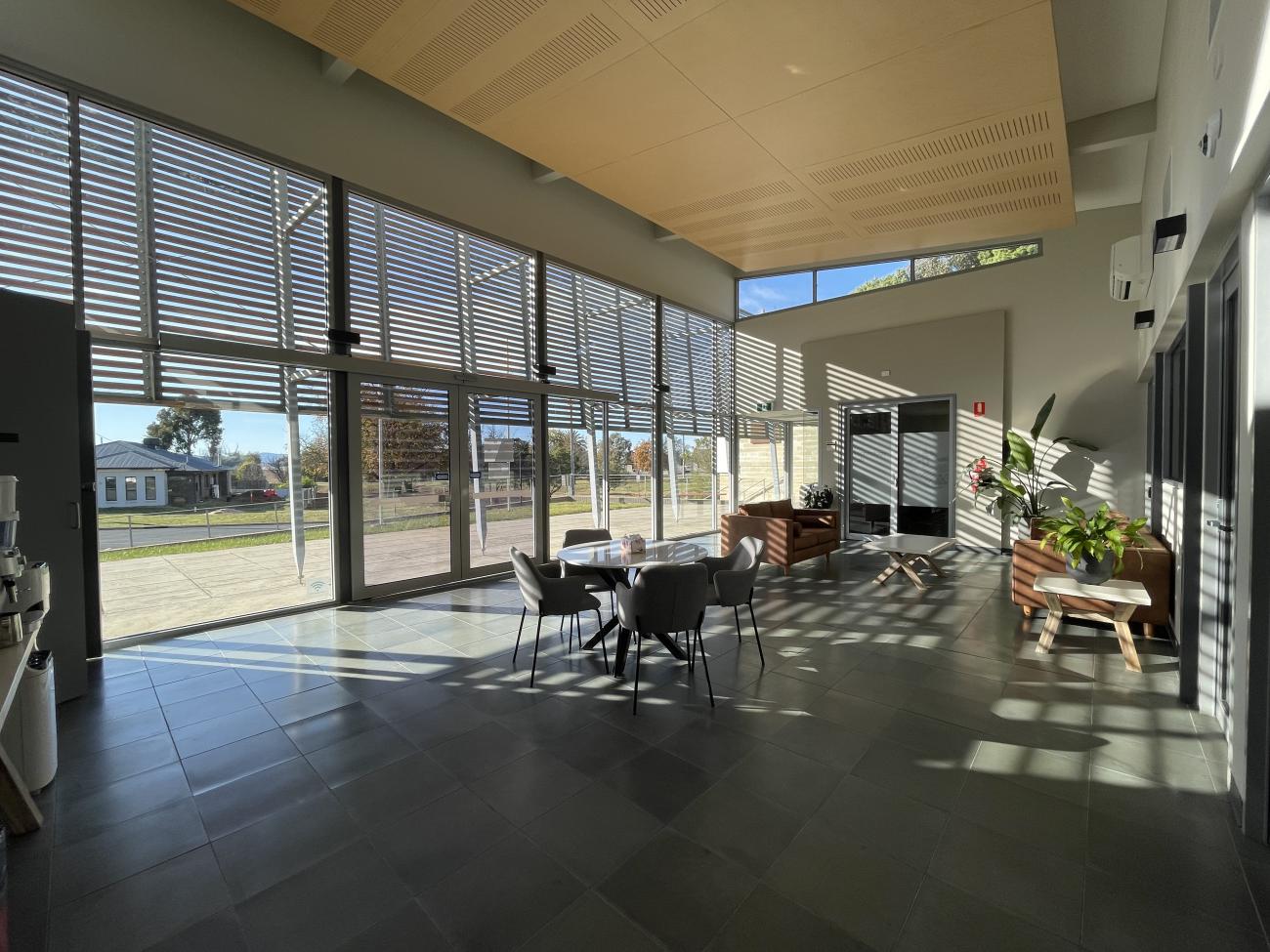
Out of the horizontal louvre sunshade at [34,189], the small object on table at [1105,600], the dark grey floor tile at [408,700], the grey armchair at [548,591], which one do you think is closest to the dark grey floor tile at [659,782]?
the grey armchair at [548,591]

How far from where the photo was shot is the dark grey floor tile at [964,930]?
1.71 meters

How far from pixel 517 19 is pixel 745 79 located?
60.7 inches

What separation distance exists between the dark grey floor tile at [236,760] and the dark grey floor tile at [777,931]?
2293mm

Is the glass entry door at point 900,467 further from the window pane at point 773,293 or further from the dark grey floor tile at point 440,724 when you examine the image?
the dark grey floor tile at point 440,724

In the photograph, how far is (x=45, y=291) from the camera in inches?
159

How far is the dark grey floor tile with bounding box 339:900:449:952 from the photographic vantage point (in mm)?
1731

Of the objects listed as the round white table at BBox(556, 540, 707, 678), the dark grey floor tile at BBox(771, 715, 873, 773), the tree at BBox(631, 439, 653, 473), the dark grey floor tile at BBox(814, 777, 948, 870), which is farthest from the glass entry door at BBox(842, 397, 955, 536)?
the dark grey floor tile at BBox(814, 777, 948, 870)

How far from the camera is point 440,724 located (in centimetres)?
319

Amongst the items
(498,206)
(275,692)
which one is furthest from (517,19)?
(275,692)

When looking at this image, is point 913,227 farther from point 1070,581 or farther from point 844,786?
point 844,786

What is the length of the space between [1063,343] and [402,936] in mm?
9759

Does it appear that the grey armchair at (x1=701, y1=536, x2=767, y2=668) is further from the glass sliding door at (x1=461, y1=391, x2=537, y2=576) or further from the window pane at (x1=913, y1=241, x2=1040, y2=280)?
the window pane at (x1=913, y1=241, x2=1040, y2=280)

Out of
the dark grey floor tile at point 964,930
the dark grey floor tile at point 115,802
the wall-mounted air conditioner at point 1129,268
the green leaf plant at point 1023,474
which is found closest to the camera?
the dark grey floor tile at point 964,930

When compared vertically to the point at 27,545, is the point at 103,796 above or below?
below
